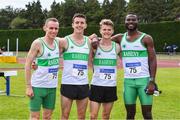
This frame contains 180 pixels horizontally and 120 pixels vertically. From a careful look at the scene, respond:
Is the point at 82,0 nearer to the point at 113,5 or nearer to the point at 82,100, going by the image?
the point at 113,5

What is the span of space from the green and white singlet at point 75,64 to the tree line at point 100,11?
185 ft

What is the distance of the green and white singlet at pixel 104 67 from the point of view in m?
6.80

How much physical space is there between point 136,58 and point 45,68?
1.49m

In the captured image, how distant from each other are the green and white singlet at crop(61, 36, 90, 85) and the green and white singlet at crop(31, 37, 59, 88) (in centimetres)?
22

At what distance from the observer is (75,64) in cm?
656

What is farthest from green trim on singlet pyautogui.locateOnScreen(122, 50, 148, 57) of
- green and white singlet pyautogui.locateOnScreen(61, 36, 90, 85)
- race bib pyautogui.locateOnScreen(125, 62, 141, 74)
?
green and white singlet pyautogui.locateOnScreen(61, 36, 90, 85)

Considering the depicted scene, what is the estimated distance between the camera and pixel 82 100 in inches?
Result: 261

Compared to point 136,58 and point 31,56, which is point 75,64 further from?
point 136,58

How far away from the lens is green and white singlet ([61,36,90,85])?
6.57 meters

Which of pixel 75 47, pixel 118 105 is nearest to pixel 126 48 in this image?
pixel 75 47

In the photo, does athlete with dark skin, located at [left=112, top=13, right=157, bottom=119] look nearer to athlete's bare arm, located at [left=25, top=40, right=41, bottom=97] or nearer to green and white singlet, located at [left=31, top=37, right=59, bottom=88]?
green and white singlet, located at [left=31, top=37, right=59, bottom=88]

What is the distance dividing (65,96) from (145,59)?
1.43 meters

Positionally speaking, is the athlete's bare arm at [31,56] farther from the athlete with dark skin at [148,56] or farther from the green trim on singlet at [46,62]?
the athlete with dark skin at [148,56]

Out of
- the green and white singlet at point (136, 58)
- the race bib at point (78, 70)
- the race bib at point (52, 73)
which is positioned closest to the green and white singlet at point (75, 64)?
the race bib at point (78, 70)
